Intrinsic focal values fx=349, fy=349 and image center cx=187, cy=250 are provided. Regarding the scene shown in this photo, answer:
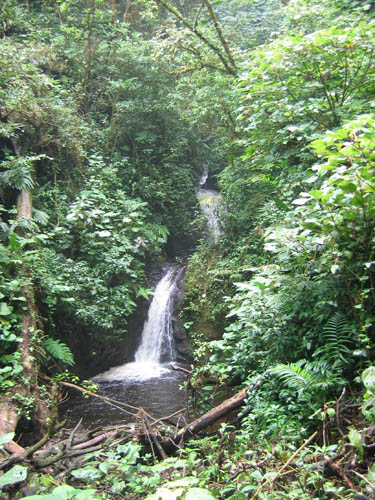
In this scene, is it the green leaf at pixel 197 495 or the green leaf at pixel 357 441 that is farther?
the green leaf at pixel 357 441

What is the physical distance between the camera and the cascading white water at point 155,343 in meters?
8.27

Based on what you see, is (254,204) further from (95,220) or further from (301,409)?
(301,409)

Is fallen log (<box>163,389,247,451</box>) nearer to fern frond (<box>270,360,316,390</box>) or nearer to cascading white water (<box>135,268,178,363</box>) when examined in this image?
fern frond (<box>270,360,316,390</box>)

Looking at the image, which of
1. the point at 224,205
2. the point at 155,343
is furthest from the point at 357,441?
the point at 224,205

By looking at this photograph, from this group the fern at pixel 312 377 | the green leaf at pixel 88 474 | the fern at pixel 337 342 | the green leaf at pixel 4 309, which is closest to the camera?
the green leaf at pixel 88 474

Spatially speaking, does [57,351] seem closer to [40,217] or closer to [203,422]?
[40,217]

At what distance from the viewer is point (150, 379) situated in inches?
306

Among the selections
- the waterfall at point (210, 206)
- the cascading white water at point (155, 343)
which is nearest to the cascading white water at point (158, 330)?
the cascading white water at point (155, 343)

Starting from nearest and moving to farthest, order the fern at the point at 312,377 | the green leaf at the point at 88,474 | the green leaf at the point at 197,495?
1. the green leaf at the point at 197,495
2. the green leaf at the point at 88,474
3. the fern at the point at 312,377

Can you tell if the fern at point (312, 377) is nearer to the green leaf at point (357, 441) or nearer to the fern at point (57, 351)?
the green leaf at point (357, 441)

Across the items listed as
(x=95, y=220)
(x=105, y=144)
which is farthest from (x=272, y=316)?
(x=105, y=144)

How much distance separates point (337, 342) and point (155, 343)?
668 cm

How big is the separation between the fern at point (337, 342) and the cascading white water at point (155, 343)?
565cm

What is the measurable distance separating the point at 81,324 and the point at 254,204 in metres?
4.79
